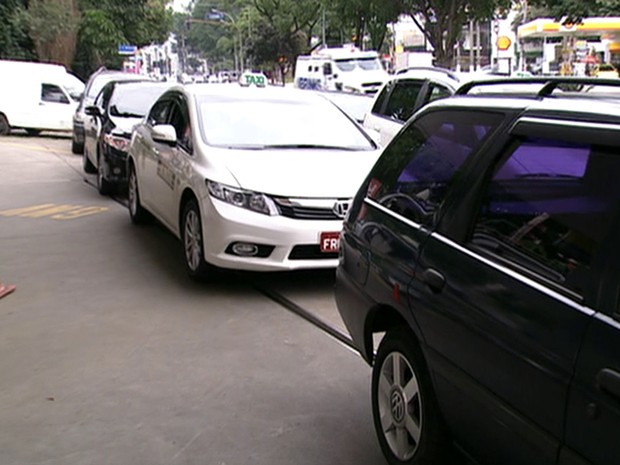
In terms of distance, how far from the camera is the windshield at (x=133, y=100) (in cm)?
1171

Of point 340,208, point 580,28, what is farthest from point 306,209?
point 580,28

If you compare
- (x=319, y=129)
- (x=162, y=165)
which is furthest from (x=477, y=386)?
(x=162, y=165)

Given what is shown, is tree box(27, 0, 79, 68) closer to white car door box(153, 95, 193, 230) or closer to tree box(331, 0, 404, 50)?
tree box(331, 0, 404, 50)

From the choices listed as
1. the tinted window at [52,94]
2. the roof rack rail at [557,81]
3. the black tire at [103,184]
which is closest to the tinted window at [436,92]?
the black tire at [103,184]

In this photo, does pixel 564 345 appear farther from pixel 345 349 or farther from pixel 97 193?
pixel 97 193

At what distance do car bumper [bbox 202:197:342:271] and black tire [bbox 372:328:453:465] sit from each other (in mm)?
2467

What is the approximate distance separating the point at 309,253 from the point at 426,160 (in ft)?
8.87

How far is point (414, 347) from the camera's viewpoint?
3.14 metres

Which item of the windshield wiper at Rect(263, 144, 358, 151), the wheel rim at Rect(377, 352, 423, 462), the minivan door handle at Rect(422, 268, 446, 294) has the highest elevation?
the windshield wiper at Rect(263, 144, 358, 151)

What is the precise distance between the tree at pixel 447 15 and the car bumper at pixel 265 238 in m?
25.0

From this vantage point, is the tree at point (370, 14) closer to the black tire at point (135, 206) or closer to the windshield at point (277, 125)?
the black tire at point (135, 206)

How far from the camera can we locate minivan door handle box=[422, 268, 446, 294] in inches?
112

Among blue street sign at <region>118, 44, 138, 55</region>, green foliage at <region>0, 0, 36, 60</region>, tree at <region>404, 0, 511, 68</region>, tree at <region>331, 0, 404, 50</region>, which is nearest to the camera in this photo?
tree at <region>404, 0, 511, 68</region>

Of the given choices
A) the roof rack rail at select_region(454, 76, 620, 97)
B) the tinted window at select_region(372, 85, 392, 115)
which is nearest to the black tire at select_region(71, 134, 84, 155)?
the tinted window at select_region(372, 85, 392, 115)
